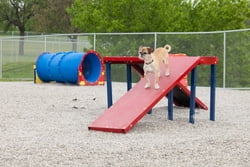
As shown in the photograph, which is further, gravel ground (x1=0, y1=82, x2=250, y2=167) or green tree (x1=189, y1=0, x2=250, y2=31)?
green tree (x1=189, y1=0, x2=250, y2=31)

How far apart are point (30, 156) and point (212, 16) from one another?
19071 mm

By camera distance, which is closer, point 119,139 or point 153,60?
point 119,139

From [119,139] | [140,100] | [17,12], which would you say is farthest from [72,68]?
[17,12]

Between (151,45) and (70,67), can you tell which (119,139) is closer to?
(70,67)

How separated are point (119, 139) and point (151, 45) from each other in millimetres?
13080

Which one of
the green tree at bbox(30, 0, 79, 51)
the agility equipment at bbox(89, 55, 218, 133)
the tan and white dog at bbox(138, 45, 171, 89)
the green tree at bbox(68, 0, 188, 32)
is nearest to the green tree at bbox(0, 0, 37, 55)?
the green tree at bbox(30, 0, 79, 51)

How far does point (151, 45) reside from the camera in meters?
20.2

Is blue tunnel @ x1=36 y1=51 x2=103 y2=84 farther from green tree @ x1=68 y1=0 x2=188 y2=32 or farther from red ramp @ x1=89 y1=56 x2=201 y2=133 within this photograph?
red ramp @ x1=89 y1=56 x2=201 y2=133

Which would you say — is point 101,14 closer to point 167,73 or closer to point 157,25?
point 157,25

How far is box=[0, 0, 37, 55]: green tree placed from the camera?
4828cm

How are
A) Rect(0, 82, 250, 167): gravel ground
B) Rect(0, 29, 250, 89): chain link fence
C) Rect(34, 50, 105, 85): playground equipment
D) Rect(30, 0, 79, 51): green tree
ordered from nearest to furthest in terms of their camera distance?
Rect(0, 82, 250, 167): gravel ground < Rect(0, 29, 250, 89): chain link fence < Rect(34, 50, 105, 85): playground equipment < Rect(30, 0, 79, 51): green tree

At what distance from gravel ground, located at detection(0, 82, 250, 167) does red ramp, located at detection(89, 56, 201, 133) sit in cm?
17

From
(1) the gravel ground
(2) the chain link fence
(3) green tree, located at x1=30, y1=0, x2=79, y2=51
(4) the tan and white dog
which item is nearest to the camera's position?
(1) the gravel ground

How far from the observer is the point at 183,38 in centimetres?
1942
